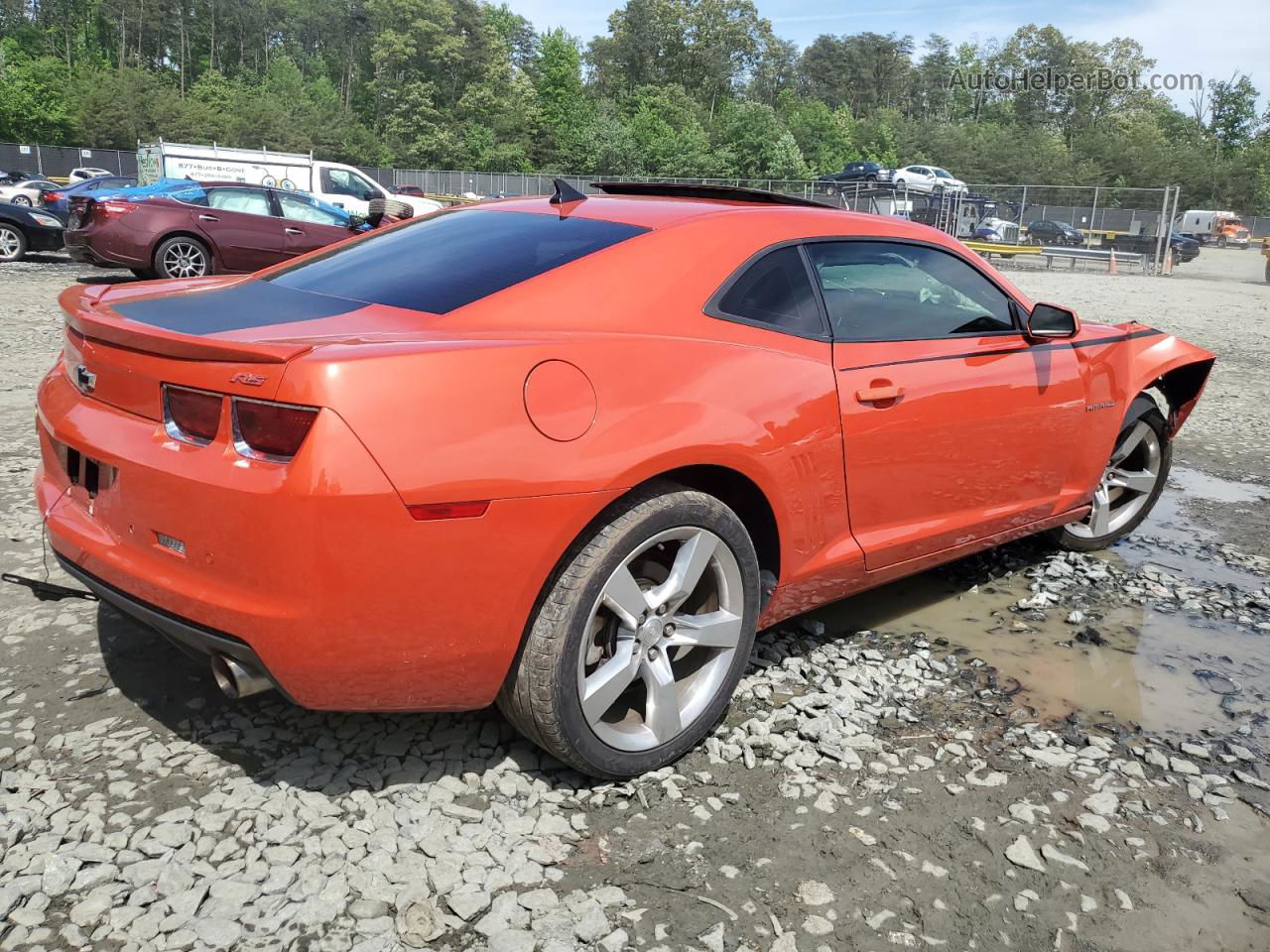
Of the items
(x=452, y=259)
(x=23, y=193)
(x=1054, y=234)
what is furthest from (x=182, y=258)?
(x=1054, y=234)

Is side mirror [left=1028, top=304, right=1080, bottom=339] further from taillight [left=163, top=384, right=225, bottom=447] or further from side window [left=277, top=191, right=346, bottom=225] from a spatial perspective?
side window [left=277, top=191, right=346, bottom=225]

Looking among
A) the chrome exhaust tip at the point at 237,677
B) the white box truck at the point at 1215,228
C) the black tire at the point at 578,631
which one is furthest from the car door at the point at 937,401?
the white box truck at the point at 1215,228

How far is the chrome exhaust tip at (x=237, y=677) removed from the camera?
2.33 m

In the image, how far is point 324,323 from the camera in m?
2.60

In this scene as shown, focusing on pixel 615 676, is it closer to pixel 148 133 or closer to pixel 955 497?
pixel 955 497

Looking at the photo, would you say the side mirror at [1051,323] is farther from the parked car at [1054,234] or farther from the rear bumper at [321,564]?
the parked car at [1054,234]

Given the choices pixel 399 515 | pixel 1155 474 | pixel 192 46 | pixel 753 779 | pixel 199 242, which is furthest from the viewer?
pixel 192 46

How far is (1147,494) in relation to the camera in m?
5.01

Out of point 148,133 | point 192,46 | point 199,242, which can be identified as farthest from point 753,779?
point 192,46

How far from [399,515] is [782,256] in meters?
1.62

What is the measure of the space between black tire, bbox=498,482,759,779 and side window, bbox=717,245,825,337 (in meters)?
0.64

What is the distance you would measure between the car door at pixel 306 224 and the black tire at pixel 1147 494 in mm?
11590

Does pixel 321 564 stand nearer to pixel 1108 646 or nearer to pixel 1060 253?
pixel 1108 646

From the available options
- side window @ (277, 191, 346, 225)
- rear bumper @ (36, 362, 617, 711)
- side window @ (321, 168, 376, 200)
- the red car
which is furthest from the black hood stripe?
side window @ (321, 168, 376, 200)
